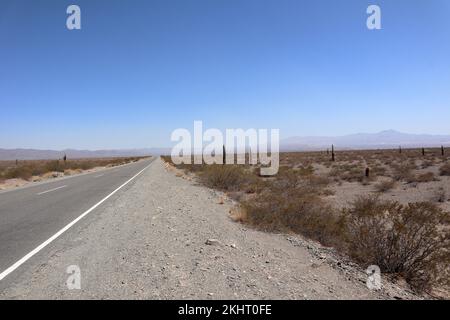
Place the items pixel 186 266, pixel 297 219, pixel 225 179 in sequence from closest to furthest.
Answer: pixel 186 266, pixel 297 219, pixel 225 179

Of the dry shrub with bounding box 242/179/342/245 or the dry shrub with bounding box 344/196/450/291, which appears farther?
the dry shrub with bounding box 242/179/342/245

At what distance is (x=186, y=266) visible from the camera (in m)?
5.78

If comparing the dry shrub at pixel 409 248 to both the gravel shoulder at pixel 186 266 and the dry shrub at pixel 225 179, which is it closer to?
the gravel shoulder at pixel 186 266

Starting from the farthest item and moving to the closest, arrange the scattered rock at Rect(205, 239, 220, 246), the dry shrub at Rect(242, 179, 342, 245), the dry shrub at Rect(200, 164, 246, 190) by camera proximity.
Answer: the dry shrub at Rect(200, 164, 246, 190) → the dry shrub at Rect(242, 179, 342, 245) → the scattered rock at Rect(205, 239, 220, 246)

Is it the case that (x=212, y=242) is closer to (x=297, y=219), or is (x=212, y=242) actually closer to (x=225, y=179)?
(x=297, y=219)

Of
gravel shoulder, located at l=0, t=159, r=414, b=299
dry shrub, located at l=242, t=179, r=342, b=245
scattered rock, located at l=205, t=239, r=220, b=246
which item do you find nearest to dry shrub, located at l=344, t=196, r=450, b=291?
gravel shoulder, located at l=0, t=159, r=414, b=299

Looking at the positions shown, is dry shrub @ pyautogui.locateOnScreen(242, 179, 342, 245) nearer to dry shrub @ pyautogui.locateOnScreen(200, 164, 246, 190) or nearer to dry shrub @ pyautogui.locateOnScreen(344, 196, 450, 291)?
dry shrub @ pyautogui.locateOnScreen(344, 196, 450, 291)

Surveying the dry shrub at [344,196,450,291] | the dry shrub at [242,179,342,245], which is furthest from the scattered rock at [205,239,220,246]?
the dry shrub at [344,196,450,291]

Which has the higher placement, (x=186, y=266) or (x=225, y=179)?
(x=225, y=179)

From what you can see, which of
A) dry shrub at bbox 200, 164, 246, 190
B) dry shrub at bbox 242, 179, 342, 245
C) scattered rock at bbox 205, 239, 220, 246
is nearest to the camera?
scattered rock at bbox 205, 239, 220, 246

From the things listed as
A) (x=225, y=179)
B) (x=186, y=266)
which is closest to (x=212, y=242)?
(x=186, y=266)

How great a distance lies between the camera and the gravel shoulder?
15.6ft

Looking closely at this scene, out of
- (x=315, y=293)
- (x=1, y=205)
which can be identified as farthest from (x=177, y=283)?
(x=1, y=205)
